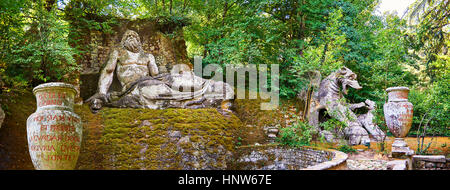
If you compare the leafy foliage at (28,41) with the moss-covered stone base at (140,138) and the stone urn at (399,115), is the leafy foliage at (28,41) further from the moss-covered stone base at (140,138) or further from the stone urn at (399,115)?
the stone urn at (399,115)

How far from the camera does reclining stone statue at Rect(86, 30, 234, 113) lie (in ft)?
18.3

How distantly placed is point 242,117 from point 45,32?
184 inches

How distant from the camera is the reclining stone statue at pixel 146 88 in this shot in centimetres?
557

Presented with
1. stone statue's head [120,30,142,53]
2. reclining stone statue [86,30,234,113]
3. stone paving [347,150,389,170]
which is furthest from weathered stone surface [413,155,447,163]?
stone statue's head [120,30,142,53]

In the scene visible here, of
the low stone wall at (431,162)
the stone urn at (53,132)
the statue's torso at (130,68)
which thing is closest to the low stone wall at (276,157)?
the low stone wall at (431,162)

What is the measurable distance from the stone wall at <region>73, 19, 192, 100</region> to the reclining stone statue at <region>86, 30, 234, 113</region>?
0.44m

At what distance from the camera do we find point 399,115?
5.06m

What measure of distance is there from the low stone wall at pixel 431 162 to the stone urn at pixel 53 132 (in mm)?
4938

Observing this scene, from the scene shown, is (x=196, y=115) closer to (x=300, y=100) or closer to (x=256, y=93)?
(x=256, y=93)

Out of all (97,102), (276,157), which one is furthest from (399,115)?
(97,102)

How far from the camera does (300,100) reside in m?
8.09

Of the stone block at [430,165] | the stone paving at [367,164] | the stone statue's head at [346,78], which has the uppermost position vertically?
the stone statue's head at [346,78]

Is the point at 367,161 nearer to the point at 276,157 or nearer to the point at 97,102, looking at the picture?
the point at 276,157
